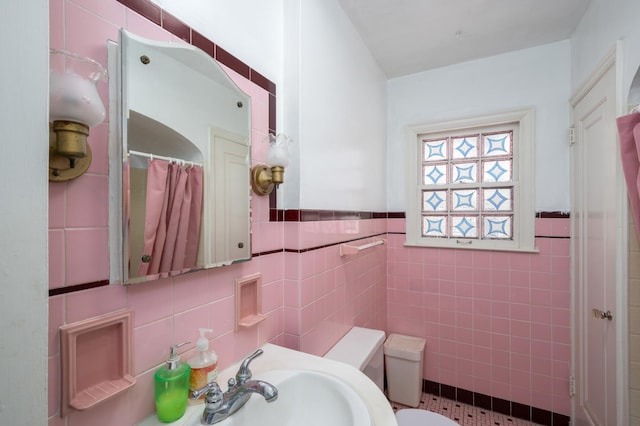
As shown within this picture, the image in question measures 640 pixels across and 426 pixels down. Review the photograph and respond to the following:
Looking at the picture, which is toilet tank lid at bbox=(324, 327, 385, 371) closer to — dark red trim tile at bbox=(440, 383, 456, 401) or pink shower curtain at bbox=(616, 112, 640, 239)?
dark red trim tile at bbox=(440, 383, 456, 401)

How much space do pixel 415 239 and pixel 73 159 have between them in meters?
2.15

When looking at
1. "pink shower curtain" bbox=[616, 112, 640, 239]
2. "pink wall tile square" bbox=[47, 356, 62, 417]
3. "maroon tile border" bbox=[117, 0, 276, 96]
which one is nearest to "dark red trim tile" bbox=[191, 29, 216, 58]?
"maroon tile border" bbox=[117, 0, 276, 96]

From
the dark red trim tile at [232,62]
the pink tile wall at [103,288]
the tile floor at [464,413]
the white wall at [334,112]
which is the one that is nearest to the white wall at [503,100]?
the white wall at [334,112]

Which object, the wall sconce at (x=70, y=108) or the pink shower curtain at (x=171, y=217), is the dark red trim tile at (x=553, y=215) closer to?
the pink shower curtain at (x=171, y=217)

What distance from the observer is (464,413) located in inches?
78.8

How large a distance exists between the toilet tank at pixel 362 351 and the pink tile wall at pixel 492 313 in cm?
72

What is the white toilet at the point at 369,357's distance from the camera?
1.40m

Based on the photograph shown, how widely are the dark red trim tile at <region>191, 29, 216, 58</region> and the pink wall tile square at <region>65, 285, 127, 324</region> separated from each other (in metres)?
0.74

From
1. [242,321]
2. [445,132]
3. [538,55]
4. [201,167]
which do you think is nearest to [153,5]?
[201,167]

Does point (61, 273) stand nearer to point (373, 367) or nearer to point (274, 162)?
point (274, 162)

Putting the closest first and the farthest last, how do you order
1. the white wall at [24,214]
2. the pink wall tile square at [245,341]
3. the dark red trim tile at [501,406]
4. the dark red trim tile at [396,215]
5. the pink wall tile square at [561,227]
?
1. the white wall at [24,214]
2. the pink wall tile square at [245,341]
3. the pink wall tile square at [561,227]
4. the dark red trim tile at [501,406]
5. the dark red trim tile at [396,215]

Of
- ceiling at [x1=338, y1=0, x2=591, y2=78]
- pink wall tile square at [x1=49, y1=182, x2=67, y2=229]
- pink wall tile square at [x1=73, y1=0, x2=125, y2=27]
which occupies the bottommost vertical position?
pink wall tile square at [x1=49, y1=182, x2=67, y2=229]

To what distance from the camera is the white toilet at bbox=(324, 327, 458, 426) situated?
140cm

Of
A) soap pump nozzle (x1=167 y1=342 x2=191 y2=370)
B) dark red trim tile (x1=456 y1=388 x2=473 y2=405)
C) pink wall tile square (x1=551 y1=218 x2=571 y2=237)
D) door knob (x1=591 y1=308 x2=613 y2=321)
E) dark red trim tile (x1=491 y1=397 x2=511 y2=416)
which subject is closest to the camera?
soap pump nozzle (x1=167 y1=342 x2=191 y2=370)
